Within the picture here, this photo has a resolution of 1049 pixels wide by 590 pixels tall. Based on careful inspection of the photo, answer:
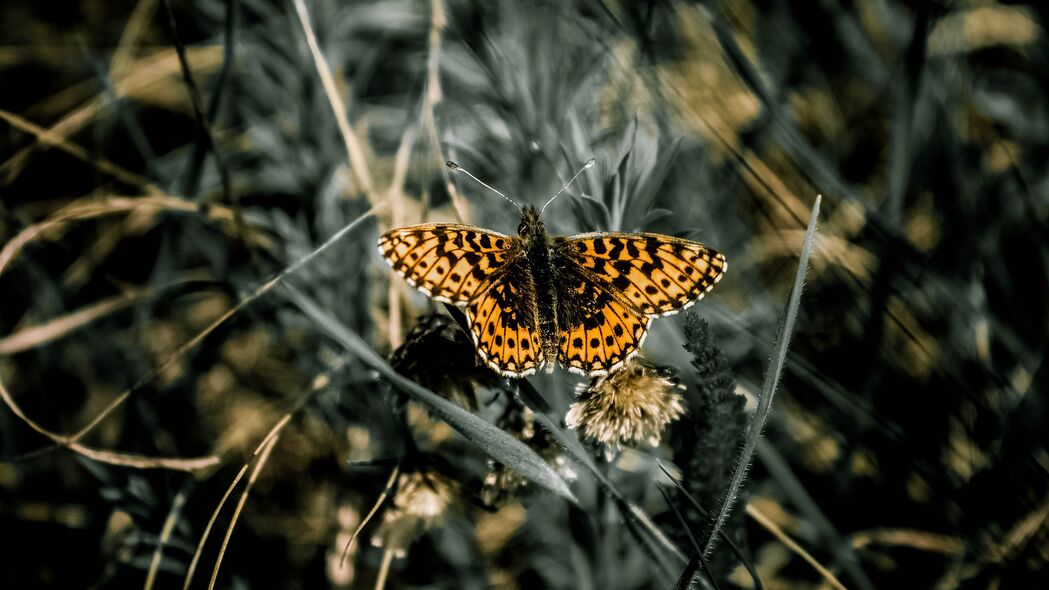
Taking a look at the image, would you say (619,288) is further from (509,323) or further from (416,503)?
(416,503)

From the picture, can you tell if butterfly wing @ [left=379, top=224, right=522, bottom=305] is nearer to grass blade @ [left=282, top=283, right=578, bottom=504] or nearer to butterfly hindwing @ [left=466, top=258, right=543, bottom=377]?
butterfly hindwing @ [left=466, top=258, right=543, bottom=377]

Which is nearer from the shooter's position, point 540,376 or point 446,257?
point 446,257

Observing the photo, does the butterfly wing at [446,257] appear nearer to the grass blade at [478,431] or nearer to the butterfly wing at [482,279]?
the butterfly wing at [482,279]

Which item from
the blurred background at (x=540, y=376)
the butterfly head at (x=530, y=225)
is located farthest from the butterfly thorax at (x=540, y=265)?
the blurred background at (x=540, y=376)

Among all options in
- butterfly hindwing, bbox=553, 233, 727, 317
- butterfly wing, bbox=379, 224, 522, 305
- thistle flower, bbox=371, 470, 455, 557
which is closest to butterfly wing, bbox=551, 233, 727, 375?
butterfly hindwing, bbox=553, 233, 727, 317

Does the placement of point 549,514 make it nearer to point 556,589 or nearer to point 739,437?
point 556,589

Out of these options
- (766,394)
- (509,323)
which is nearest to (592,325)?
(509,323)

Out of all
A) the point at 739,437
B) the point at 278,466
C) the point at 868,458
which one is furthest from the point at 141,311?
the point at 868,458
